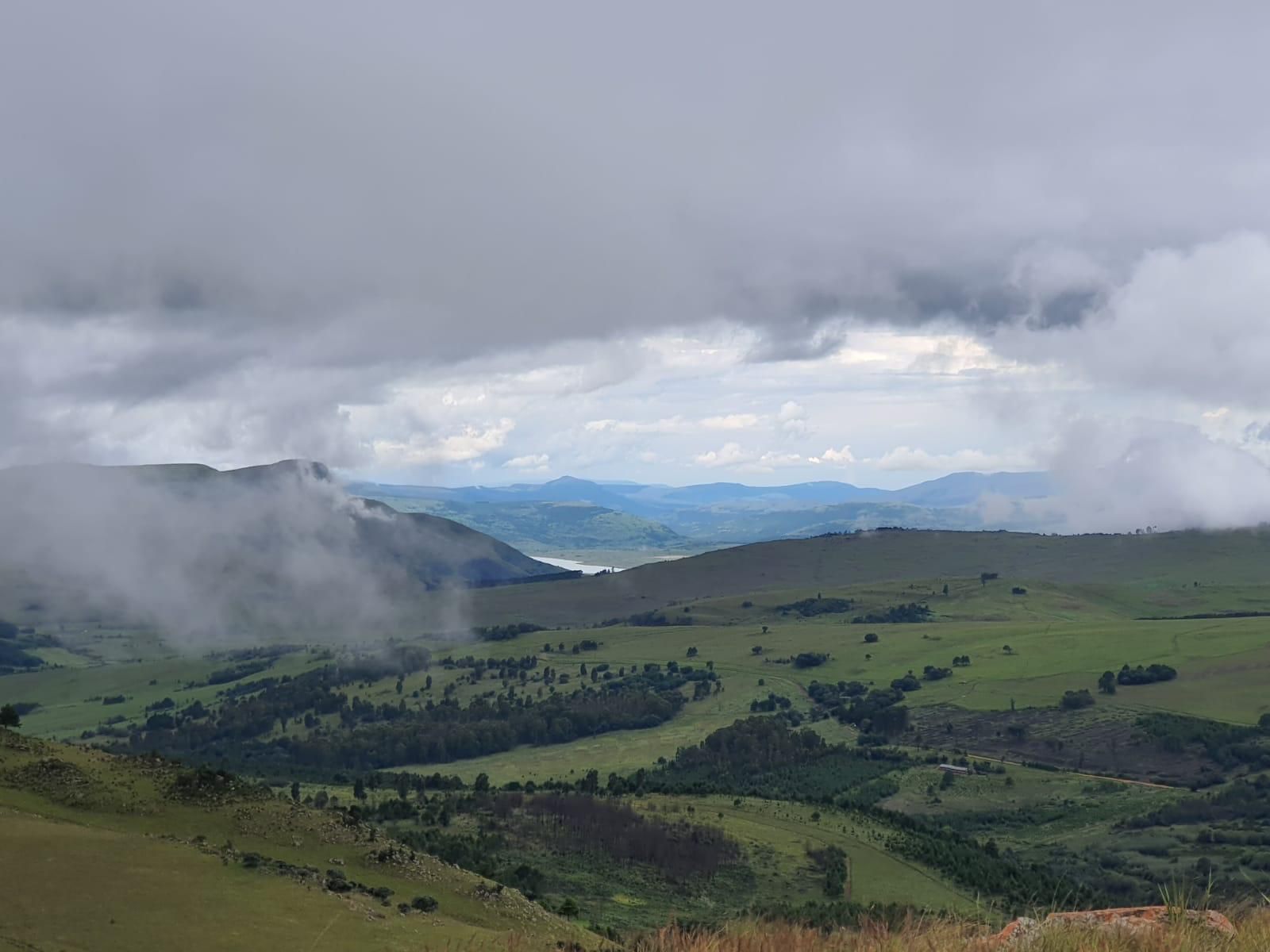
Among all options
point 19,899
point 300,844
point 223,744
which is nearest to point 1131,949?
point 19,899

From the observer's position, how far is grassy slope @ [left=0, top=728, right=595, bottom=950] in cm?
2897

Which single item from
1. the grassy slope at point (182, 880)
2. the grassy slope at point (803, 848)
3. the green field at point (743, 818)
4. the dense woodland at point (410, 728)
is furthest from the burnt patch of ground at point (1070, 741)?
the grassy slope at point (182, 880)

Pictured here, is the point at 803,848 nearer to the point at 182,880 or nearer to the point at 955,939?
the point at 182,880

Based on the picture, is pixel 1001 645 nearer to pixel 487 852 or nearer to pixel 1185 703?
pixel 1185 703

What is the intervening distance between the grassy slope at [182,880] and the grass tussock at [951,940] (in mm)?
8809

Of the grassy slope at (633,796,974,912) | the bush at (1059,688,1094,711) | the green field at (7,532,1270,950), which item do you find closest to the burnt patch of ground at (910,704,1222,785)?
the green field at (7,532,1270,950)

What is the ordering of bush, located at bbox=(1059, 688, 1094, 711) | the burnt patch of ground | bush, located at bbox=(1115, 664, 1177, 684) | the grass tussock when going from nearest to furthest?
the grass tussock
the burnt patch of ground
bush, located at bbox=(1059, 688, 1094, 711)
bush, located at bbox=(1115, 664, 1177, 684)

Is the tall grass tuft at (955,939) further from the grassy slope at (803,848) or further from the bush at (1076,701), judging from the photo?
the bush at (1076,701)

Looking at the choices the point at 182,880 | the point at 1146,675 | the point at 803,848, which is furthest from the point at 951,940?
the point at 1146,675

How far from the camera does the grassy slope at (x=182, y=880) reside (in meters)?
29.0

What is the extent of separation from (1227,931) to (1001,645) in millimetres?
194065

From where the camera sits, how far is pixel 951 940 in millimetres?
11906

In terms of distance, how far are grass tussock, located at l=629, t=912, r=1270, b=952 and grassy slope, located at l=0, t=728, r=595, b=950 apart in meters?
8.81

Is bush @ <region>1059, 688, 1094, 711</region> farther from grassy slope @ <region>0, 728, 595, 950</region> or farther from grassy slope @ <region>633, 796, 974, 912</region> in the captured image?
grassy slope @ <region>0, 728, 595, 950</region>
